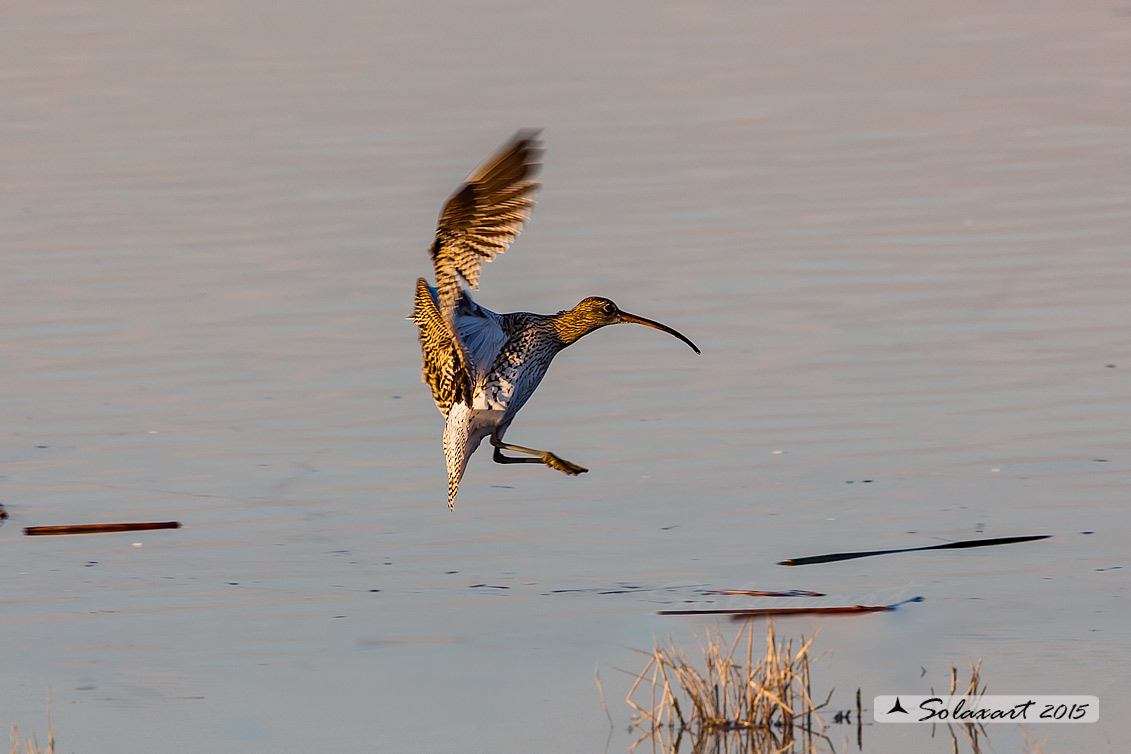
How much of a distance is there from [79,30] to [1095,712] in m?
22.9

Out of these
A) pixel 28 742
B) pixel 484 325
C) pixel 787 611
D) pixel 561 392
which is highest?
pixel 561 392

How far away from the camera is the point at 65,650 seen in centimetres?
834

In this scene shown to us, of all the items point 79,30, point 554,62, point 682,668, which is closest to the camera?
point 682,668

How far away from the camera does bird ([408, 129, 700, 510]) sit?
888 centimetres

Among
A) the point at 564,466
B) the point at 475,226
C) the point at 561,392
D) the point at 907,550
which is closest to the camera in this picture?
the point at 475,226

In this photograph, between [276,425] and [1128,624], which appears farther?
[276,425]

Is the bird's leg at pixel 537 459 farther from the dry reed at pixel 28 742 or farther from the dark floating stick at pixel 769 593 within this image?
the dry reed at pixel 28 742

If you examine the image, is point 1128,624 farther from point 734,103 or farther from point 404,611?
point 734,103

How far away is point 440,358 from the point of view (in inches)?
372

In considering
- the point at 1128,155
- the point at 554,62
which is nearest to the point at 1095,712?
the point at 1128,155

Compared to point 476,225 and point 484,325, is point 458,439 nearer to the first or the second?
point 484,325

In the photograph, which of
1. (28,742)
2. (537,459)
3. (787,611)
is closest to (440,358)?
(537,459)

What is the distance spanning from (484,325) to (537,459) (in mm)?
686

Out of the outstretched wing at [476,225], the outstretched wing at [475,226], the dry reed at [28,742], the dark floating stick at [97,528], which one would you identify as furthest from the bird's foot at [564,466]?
the dry reed at [28,742]
